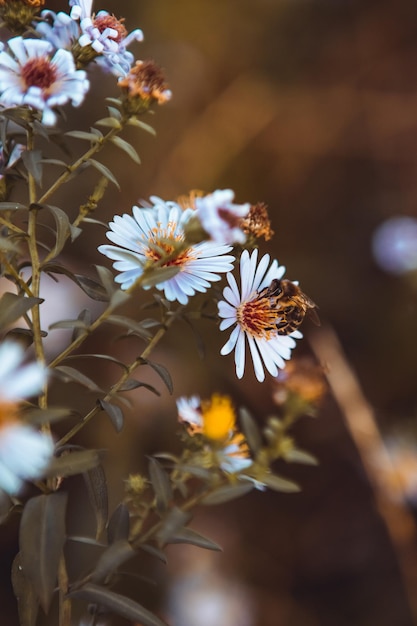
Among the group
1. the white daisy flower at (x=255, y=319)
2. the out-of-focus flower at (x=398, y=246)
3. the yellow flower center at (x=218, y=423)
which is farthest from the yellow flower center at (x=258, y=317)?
the out-of-focus flower at (x=398, y=246)

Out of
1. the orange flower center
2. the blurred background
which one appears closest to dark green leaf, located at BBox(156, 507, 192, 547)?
the orange flower center

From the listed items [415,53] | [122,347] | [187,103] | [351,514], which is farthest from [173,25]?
[351,514]

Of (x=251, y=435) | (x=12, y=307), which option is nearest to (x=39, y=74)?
(x=12, y=307)

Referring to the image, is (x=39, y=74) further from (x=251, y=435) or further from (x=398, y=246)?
(x=398, y=246)

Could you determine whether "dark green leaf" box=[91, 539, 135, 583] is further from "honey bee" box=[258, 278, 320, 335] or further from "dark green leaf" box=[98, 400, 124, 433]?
"honey bee" box=[258, 278, 320, 335]

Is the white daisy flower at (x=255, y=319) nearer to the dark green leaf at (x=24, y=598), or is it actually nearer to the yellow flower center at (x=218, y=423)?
the yellow flower center at (x=218, y=423)
